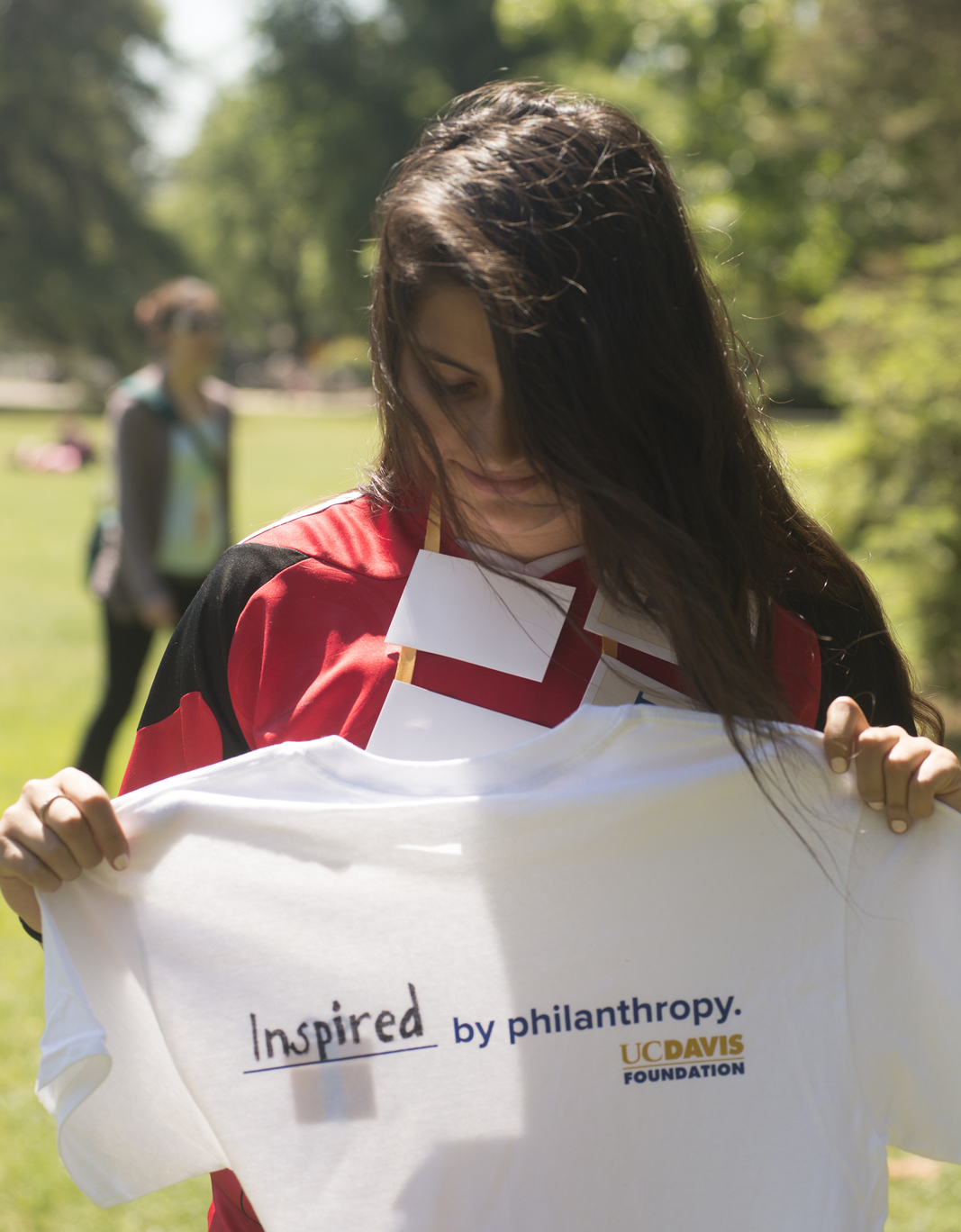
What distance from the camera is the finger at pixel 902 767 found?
45.4 inches

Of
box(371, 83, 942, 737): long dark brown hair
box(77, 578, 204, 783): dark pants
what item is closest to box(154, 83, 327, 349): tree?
box(77, 578, 204, 783): dark pants

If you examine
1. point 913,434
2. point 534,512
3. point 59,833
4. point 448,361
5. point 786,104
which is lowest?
point 913,434

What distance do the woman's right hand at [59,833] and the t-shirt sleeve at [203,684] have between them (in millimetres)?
161

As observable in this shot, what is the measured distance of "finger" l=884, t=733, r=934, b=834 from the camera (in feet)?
3.78

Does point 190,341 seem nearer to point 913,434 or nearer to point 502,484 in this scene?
point 502,484

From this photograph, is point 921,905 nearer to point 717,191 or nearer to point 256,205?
point 717,191

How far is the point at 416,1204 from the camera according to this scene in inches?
44.4

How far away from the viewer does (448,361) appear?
118cm

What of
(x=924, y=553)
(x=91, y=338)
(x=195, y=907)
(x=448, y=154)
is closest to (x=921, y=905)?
(x=195, y=907)

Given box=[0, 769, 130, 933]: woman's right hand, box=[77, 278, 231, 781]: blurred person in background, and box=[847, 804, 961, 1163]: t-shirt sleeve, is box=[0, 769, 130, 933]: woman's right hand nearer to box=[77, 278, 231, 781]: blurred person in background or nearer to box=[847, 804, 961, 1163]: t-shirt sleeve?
box=[847, 804, 961, 1163]: t-shirt sleeve

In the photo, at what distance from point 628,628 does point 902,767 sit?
32 cm

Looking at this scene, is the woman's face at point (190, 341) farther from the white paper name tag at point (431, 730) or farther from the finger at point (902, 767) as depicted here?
the finger at point (902, 767)

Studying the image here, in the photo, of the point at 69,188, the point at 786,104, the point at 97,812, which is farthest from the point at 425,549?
the point at 69,188

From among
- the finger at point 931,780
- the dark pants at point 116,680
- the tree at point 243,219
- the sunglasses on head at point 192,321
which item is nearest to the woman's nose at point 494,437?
the finger at point 931,780
